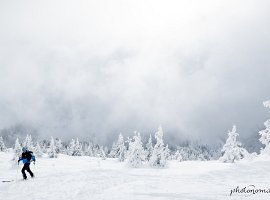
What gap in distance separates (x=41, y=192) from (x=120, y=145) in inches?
2901

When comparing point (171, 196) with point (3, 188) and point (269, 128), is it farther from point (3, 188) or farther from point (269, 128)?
point (269, 128)

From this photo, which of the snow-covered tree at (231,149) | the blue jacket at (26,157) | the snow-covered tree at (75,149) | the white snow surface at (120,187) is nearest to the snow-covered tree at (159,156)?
the snow-covered tree at (231,149)

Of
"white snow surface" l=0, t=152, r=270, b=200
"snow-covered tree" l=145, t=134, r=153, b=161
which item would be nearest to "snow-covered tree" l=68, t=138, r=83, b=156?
"snow-covered tree" l=145, t=134, r=153, b=161

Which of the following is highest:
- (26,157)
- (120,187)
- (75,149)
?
(75,149)

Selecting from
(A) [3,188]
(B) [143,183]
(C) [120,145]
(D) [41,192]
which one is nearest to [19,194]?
(D) [41,192]

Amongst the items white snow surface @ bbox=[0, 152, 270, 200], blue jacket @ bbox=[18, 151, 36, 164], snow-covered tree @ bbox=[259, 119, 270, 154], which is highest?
snow-covered tree @ bbox=[259, 119, 270, 154]

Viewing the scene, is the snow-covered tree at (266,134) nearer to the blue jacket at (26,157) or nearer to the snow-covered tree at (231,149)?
the blue jacket at (26,157)

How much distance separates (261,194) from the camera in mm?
13805

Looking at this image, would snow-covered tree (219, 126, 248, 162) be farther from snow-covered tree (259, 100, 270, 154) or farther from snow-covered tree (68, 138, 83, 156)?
snow-covered tree (68, 138, 83, 156)

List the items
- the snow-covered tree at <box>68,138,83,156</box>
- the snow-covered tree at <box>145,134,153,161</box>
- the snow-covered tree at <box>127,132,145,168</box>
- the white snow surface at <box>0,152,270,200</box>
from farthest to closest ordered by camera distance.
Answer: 1. the snow-covered tree at <box>68,138,83,156</box>
2. the snow-covered tree at <box>145,134,153,161</box>
3. the snow-covered tree at <box>127,132,145,168</box>
4. the white snow surface at <box>0,152,270,200</box>

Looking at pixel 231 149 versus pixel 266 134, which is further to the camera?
pixel 231 149

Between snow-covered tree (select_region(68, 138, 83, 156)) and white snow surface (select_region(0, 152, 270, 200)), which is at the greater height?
snow-covered tree (select_region(68, 138, 83, 156))

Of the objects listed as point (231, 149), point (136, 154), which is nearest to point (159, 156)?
point (136, 154)

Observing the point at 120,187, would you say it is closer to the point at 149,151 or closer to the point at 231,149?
the point at 231,149
